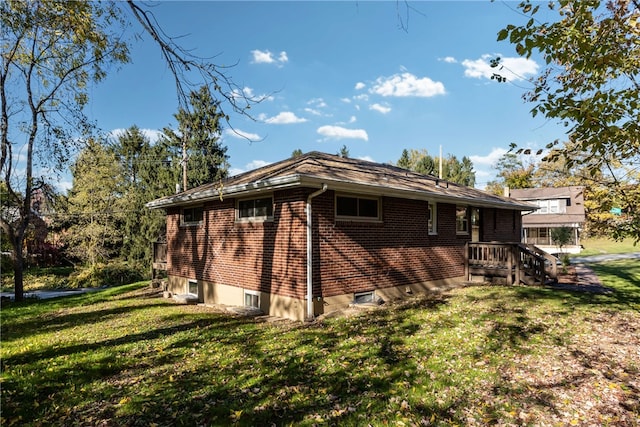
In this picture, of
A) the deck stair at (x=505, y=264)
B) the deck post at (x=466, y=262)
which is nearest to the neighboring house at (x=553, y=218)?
the deck stair at (x=505, y=264)

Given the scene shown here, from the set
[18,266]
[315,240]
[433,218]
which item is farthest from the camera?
[18,266]

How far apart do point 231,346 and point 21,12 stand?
814 cm

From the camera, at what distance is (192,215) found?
43.8 ft

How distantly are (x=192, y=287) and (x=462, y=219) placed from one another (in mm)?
10636

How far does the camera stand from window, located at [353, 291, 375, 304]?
9.54m

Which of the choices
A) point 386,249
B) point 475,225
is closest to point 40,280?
point 386,249

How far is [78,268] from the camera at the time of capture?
73.7 feet

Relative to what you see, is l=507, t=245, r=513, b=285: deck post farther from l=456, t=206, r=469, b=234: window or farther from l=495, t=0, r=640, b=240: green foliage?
l=495, t=0, r=640, b=240: green foliage

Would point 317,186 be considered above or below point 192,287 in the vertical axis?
above

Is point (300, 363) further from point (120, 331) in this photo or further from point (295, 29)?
point (295, 29)

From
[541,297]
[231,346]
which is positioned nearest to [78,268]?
[231,346]

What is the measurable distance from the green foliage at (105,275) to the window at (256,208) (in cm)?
1541

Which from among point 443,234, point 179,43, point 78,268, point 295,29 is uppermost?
point 295,29

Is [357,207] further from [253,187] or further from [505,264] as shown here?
[505,264]
